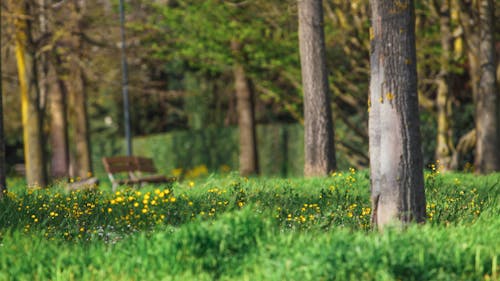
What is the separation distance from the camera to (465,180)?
12.4 m

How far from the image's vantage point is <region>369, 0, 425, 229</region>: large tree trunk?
8.14m

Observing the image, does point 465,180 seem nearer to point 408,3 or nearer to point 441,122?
point 408,3

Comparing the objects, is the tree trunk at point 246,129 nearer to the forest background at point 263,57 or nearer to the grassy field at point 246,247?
the forest background at point 263,57

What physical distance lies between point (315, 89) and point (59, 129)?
1428 centimetres

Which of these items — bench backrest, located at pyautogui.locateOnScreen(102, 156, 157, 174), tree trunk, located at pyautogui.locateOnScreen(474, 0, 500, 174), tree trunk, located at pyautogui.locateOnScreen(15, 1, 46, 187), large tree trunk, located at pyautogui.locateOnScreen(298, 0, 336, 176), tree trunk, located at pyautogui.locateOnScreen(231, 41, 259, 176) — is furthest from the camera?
tree trunk, located at pyautogui.locateOnScreen(231, 41, 259, 176)

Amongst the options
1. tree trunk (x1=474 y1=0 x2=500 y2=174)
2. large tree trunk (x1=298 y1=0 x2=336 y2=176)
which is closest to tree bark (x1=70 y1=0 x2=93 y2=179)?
large tree trunk (x1=298 y1=0 x2=336 y2=176)

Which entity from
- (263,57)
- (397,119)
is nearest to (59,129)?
(263,57)

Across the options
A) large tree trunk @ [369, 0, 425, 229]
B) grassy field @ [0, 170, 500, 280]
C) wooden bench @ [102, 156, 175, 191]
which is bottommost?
wooden bench @ [102, 156, 175, 191]

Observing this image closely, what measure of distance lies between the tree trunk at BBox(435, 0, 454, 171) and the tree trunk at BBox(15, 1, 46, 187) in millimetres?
9347

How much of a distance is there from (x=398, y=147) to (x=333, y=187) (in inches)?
121

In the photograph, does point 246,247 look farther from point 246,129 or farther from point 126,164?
point 246,129

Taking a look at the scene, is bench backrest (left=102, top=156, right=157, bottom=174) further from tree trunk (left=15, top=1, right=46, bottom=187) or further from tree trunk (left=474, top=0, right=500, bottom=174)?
tree trunk (left=474, top=0, right=500, bottom=174)

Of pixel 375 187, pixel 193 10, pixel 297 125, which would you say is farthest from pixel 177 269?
pixel 297 125

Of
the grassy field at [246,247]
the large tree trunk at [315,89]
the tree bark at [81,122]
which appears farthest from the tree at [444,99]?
the tree bark at [81,122]
